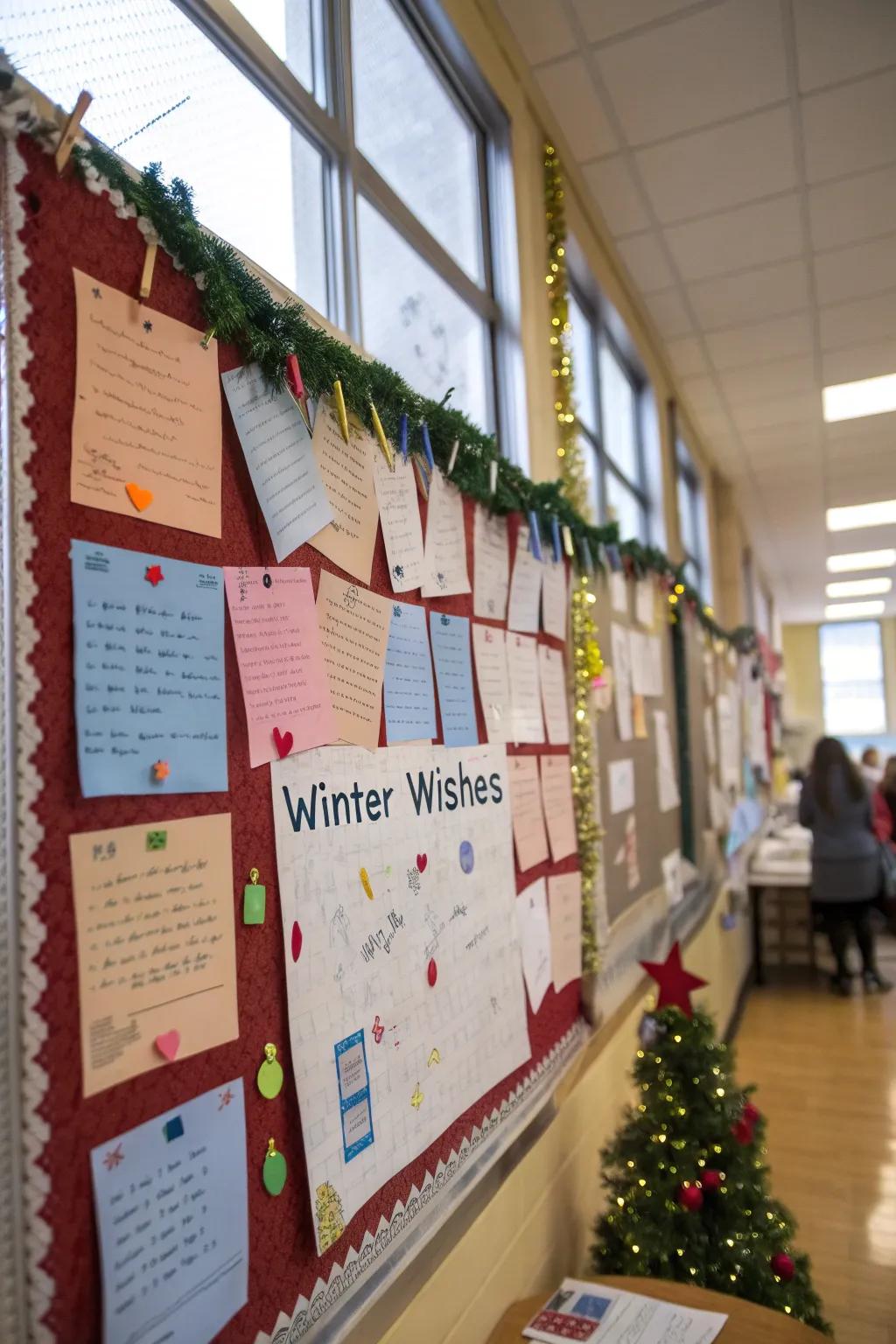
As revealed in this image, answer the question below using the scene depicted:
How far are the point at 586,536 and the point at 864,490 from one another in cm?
474

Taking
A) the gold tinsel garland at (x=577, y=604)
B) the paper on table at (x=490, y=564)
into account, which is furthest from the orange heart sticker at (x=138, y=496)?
the gold tinsel garland at (x=577, y=604)

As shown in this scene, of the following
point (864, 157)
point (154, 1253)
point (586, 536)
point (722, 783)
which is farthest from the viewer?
point (722, 783)

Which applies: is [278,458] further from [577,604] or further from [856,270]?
[856,270]

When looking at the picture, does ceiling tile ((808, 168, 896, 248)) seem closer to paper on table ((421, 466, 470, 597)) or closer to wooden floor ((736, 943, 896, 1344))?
paper on table ((421, 466, 470, 597))

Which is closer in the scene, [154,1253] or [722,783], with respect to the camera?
[154,1253]

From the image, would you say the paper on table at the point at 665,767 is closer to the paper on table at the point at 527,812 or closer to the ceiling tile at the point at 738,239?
the paper on table at the point at 527,812

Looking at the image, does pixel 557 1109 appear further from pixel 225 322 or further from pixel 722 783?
pixel 722 783

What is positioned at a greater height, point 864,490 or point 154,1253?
point 864,490

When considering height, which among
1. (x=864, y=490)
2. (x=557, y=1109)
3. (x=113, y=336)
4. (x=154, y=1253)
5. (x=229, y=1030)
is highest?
(x=864, y=490)

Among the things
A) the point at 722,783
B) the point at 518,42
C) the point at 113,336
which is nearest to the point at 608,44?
the point at 518,42

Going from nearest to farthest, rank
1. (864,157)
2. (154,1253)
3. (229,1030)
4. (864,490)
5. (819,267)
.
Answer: (154,1253) → (229,1030) → (864,157) → (819,267) → (864,490)

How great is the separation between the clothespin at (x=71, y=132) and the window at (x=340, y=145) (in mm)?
180

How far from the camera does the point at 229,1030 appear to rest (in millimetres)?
854

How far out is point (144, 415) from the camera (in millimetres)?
816
